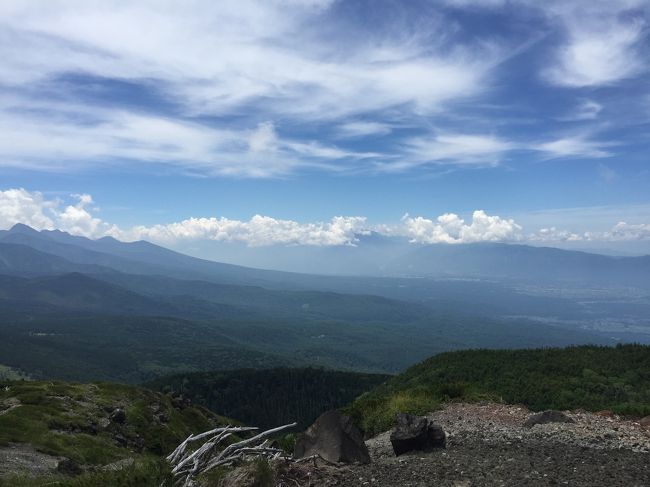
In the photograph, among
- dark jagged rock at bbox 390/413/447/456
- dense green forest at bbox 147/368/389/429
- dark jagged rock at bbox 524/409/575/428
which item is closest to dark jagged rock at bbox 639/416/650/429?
dark jagged rock at bbox 524/409/575/428

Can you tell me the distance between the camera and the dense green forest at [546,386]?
24.1 m

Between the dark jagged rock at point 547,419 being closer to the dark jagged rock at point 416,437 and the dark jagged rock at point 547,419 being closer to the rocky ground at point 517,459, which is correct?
the rocky ground at point 517,459

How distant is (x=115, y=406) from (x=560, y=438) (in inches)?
2265

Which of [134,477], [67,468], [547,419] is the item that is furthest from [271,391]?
[134,477]

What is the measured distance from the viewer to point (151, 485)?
1001cm

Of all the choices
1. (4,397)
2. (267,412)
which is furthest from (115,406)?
(267,412)

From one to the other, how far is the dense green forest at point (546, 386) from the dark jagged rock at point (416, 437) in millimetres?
5745

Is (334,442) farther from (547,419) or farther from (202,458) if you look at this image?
(547,419)

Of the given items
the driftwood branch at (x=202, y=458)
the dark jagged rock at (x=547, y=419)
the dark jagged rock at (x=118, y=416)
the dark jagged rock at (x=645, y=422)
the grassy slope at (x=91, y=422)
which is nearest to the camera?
the driftwood branch at (x=202, y=458)

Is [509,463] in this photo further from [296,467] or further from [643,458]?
[296,467]

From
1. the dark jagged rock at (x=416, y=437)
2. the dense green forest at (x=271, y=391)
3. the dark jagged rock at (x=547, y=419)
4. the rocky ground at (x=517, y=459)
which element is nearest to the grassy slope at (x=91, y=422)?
the dark jagged rock at (x=416, y=437)

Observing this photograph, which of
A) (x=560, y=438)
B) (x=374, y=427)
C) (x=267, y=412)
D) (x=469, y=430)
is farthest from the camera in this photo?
(x=267, y=412)

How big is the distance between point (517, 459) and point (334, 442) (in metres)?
6.00

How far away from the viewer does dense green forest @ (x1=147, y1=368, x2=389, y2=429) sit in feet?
460
